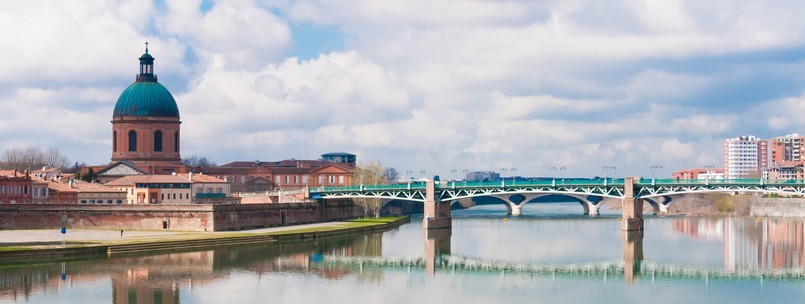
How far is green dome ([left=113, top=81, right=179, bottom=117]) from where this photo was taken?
487 ft

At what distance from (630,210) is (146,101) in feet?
225

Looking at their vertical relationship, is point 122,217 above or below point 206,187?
below

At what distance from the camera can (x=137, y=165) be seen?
5861 inches

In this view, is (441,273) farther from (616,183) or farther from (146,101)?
(146,101)

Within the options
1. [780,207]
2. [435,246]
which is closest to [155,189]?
[435,246]

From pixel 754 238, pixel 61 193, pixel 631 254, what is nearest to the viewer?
pixel 631 254

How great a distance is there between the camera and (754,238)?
101312 millimetres

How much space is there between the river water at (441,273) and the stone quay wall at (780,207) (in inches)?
2008

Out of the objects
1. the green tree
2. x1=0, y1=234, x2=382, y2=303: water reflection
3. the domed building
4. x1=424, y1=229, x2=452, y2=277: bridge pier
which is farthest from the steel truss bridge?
x1=0, y1=234, x2=382, y2=303: water reflection

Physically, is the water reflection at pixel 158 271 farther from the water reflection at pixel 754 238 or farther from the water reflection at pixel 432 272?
the water reflection at pixel 754 238

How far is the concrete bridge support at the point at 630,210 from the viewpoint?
361 feet

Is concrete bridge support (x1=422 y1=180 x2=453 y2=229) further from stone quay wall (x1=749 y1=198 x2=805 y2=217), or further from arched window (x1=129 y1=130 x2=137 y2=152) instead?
stone quay wall (x1=749 y1=198 x2=805 y2=217)

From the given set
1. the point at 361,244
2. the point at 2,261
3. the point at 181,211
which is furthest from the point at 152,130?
the point at 2,261

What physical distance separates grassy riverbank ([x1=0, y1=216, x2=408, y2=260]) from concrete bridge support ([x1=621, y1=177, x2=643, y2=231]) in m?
26.3
